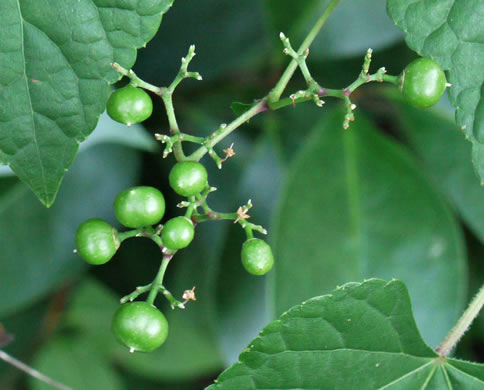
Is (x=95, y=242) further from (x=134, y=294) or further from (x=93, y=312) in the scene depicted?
(x=93, y=312)

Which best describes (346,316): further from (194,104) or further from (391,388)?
(194,104)

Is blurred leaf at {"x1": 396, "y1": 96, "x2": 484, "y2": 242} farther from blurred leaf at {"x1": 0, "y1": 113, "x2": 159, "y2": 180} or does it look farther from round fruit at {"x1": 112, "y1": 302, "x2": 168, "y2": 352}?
round fruit at {"x1": 112, "y1": 302, "x2": 168, "y2": 352}

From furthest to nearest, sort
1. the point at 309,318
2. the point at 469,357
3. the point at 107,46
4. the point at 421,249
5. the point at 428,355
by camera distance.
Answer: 1. the point at 469,357
2. the point at 421,249
3. the point at 428,355
4. the point at 309,318
5. the point at 107,46

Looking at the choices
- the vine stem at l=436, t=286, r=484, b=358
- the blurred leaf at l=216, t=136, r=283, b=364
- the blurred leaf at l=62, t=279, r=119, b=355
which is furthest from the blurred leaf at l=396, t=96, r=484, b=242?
the blurred leaf at l=62, t=279, r=119, b=355

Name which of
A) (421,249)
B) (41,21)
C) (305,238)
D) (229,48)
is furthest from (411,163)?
(41,21)

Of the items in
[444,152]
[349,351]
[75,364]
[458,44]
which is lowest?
[349,351]

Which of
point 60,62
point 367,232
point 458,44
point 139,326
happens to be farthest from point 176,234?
point 367,232

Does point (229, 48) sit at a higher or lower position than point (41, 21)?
higher
